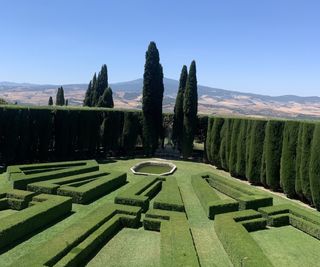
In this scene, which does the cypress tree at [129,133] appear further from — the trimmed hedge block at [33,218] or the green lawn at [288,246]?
the green lawn at [288,246]

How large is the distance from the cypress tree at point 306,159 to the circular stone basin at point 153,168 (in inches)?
382

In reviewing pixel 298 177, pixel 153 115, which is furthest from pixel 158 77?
pixel 298 177

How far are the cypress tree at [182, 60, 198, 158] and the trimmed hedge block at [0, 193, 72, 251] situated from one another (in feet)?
63.0

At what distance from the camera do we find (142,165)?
27938 mm

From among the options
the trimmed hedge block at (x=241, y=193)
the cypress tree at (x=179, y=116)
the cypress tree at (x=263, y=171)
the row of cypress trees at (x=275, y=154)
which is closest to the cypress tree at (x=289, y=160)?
the row of cypress trees at (x=275, y=154)

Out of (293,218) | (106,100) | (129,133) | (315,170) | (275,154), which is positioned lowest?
(293,218)

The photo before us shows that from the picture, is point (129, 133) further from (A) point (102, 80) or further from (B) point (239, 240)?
(B) point (239, 240)

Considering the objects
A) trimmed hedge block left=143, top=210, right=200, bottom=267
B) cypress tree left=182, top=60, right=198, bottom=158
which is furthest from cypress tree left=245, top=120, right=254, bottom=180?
trimmed hedge block left=143, top=210, right=200, bottom=267

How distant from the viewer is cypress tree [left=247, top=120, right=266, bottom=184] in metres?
22.9

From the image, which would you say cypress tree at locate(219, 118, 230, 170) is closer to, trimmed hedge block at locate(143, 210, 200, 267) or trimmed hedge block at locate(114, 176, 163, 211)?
trimmed hedge block at locate(114, 176, 163, 211)

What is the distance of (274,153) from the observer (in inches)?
836

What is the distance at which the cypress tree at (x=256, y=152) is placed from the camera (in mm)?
22891

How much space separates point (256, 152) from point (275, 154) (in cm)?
195

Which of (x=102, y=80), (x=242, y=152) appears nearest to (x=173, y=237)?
(x=242, y=152)
